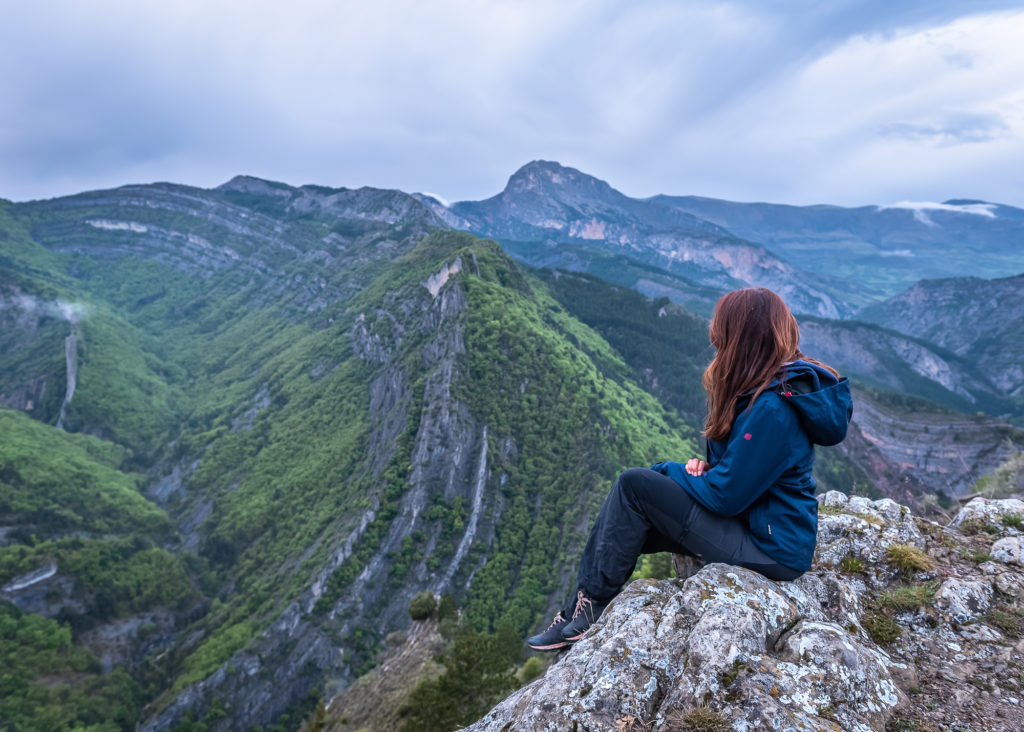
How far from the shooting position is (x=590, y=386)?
79.8m

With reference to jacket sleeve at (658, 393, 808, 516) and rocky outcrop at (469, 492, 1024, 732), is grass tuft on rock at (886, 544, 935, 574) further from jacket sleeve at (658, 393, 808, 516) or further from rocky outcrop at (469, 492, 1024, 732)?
jacket sleeve at (658, 393, 808, 516)

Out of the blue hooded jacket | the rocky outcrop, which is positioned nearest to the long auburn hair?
the blue hooded jacket

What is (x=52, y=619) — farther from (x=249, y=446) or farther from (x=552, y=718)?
(x=552, y=718)

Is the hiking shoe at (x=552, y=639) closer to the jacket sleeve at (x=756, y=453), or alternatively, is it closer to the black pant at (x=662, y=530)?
the black pant at (x=662, y=530)

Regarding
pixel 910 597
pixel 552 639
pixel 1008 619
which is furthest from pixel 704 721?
pixel 1008 619

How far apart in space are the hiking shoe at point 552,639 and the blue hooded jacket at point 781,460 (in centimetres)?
244

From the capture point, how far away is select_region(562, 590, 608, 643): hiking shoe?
5527 millimetres

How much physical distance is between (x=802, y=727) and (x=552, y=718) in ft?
6.61

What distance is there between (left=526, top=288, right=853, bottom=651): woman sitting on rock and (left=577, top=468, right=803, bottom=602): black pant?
1cm

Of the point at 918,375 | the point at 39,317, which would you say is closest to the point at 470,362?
the point at 39,317

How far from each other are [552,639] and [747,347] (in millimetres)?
4165

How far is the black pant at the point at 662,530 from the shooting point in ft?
16.3

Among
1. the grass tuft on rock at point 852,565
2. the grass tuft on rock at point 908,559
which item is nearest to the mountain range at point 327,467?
the grass tuft on rock at point 908,559

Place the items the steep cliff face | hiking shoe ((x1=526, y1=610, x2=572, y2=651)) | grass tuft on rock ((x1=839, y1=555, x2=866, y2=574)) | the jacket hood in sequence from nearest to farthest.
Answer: the jacket hood
hiking shoe ((x1=526, y1=610, x2=572, y2=651))
grass tuft on rock ((x1=839, y1=555, x2=866, y2=574))
the steep cliff face
